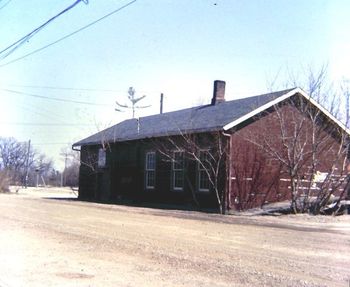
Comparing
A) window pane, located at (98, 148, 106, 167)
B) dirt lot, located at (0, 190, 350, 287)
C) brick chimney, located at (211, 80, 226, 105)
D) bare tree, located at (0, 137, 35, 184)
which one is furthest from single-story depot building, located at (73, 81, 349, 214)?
bare tree, located at (0, 137, 35, 184)

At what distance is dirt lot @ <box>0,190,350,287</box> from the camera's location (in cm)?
927

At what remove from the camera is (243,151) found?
28.9 metres

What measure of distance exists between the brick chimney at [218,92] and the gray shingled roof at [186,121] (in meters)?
0.61

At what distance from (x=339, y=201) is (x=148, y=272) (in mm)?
17848

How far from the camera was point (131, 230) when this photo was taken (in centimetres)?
1728

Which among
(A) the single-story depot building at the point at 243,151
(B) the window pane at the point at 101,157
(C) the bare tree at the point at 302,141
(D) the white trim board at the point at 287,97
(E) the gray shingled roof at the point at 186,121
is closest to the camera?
(C) the bare tree at the point at 302,141

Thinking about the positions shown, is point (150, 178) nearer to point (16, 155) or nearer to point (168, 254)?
point (168, 254)

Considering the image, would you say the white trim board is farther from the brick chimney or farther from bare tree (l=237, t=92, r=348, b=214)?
the brick chimney

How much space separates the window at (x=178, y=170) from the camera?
31656mm

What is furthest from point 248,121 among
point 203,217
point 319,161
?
point 203,217

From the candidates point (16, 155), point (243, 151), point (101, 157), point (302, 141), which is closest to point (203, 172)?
point (243, 151)

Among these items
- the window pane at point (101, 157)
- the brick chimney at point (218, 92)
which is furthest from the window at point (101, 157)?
the brick chimney at point (218, 92)

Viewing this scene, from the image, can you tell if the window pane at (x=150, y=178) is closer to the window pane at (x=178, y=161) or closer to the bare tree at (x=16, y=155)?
the window pane at (x=178, y=161)

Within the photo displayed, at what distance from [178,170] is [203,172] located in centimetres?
235
